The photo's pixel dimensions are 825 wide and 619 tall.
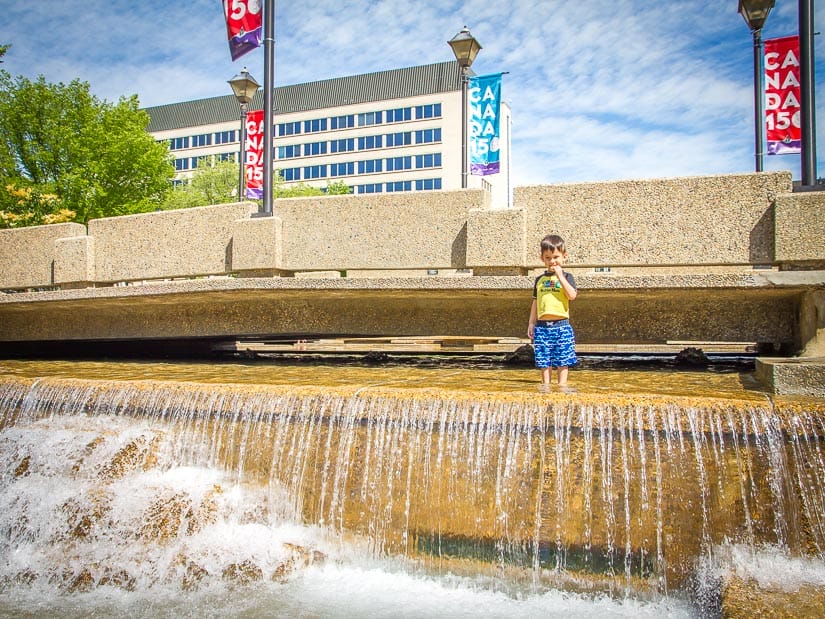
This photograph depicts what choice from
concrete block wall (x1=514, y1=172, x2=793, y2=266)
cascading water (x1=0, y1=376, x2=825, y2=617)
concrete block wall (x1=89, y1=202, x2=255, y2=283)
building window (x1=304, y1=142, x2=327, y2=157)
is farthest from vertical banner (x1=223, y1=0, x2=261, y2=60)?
building window (x1=304, y1=142, x2=327, y2=157)

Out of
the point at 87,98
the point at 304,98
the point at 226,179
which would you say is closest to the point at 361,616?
the point at 87,98

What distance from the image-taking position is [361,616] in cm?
433

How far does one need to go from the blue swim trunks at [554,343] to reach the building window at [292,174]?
248 ft

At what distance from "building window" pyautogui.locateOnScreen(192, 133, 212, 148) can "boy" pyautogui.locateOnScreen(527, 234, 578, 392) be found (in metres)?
82.2

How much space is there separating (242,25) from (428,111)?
65492mm

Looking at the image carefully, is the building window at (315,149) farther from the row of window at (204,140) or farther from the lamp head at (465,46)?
the lamp head at (465,46)

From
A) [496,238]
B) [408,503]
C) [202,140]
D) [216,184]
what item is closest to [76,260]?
[496,238]

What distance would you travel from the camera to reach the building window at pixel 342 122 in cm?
7600

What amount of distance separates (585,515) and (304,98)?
79837 mm

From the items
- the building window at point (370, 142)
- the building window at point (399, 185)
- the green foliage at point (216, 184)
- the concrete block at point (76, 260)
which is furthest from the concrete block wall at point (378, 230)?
the building window at point (370, 142)

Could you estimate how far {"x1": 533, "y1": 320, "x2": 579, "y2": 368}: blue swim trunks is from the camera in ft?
19.5

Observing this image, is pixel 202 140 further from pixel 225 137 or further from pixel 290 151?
pixel 290 151

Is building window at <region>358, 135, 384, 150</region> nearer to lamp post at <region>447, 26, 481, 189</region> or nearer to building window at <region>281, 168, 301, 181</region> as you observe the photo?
building window at <region>281, 168, 301, 181</region>

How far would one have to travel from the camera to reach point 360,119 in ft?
248
